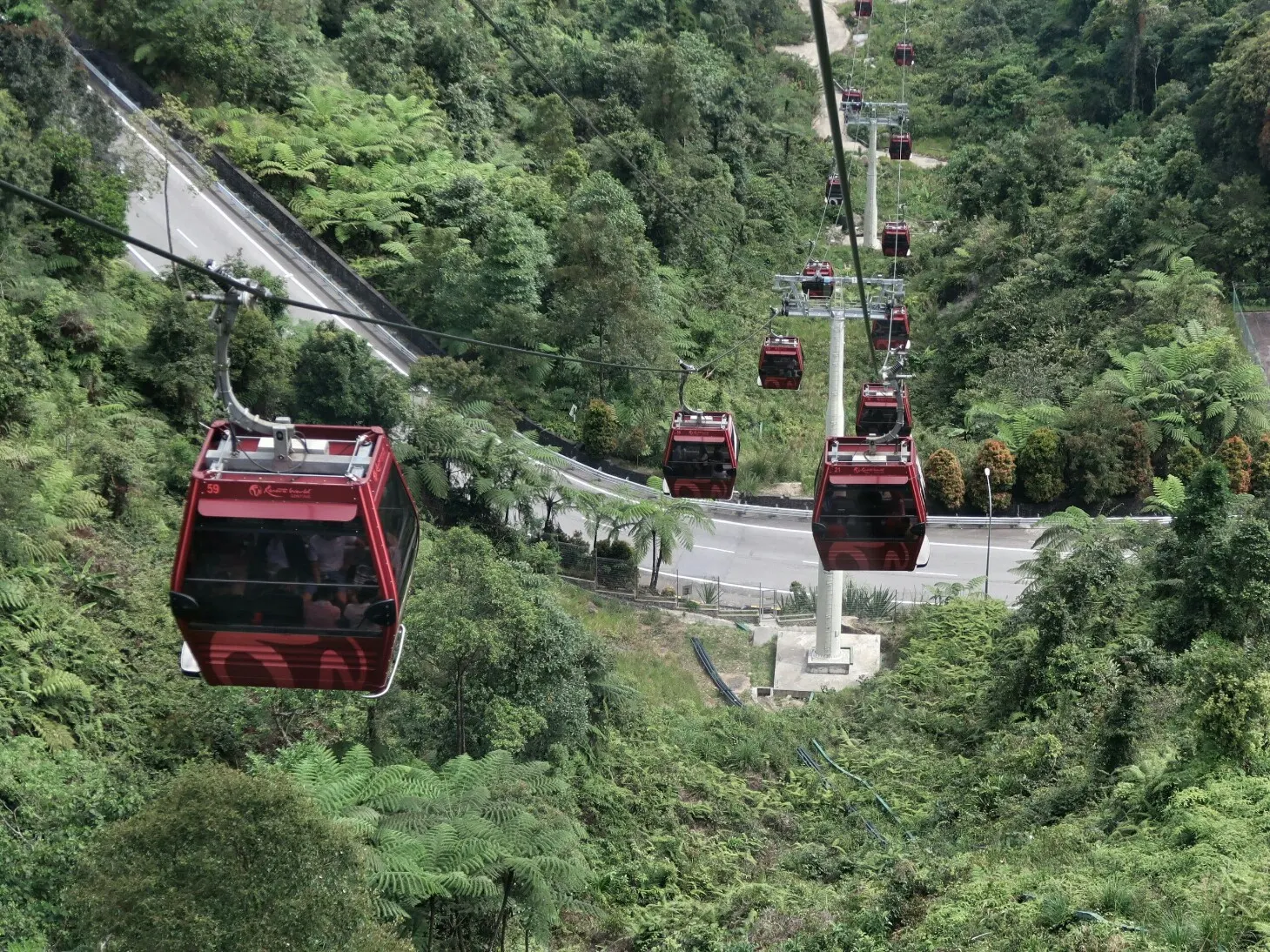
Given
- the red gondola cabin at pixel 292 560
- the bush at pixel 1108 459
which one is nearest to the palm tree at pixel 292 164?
the bush at pixel 1108 459

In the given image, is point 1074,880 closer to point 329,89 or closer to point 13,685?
point 13,685

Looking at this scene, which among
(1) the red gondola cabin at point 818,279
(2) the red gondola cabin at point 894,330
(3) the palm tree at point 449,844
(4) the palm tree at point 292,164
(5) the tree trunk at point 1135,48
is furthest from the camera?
(5) the tree trunk at point 1135,48

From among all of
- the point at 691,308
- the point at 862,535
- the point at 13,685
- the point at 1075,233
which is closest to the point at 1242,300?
the point at 1075,233

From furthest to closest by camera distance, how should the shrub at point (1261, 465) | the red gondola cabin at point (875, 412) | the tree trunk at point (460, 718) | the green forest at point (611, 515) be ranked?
the shrub at point (1261, 465) → the red gondola cabin at point (875, 412) → the tree trunk at point (460, 718) → the green forest at point (611, 515)

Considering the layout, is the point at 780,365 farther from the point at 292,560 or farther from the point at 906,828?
the point at 292,560

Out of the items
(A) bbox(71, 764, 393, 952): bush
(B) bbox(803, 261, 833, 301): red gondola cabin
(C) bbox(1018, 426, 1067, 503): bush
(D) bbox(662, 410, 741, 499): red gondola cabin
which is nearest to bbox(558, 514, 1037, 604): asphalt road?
(C) bbox(1018, 426, 1067, 503): bush

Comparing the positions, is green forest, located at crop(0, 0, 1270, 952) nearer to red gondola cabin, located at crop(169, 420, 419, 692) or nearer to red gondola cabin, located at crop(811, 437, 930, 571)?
red gondola cabin, located at crop(169, 420, 419, 692)

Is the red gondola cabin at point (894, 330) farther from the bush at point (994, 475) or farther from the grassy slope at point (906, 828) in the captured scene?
the grassy slope at point (906, 828)
